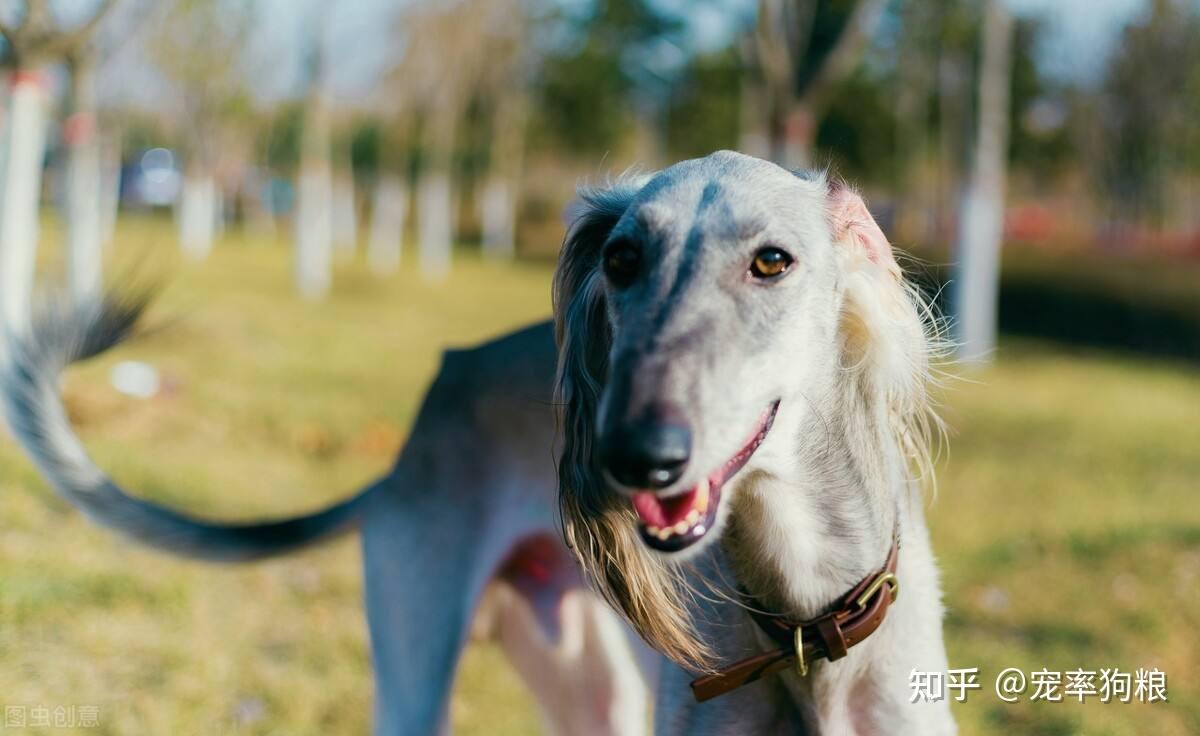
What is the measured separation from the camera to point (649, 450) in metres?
1.48

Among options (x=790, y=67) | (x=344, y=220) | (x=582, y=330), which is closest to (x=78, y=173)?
(x=790, y=67)

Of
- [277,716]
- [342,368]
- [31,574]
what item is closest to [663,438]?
[277,716]

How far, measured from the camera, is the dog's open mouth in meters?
1.60

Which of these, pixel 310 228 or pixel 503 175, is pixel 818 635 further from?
pixel 503 175

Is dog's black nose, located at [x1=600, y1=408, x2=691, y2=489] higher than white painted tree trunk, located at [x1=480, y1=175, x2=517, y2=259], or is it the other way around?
dog's black nose, located at [x1=600, y1=408, x2=691, y2=489]

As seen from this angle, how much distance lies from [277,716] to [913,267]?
2.70 meters

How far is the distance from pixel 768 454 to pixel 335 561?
405cm

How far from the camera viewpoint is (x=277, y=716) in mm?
3768

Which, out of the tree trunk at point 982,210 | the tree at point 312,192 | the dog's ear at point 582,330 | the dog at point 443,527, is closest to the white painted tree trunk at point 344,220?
the tree at point 312,192

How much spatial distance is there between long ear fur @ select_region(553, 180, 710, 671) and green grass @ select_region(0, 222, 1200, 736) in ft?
2.38

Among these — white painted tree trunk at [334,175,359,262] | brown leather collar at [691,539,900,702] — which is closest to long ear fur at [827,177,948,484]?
brown leather collar at [691,539,900,702]

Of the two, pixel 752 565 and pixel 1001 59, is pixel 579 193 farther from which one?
pixel 1001 59

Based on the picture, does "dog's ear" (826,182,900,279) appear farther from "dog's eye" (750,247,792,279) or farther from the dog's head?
"dog's eye" (750,247,792,279)

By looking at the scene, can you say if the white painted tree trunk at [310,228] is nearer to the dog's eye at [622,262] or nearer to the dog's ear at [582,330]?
the dog's ear at [582,330]
